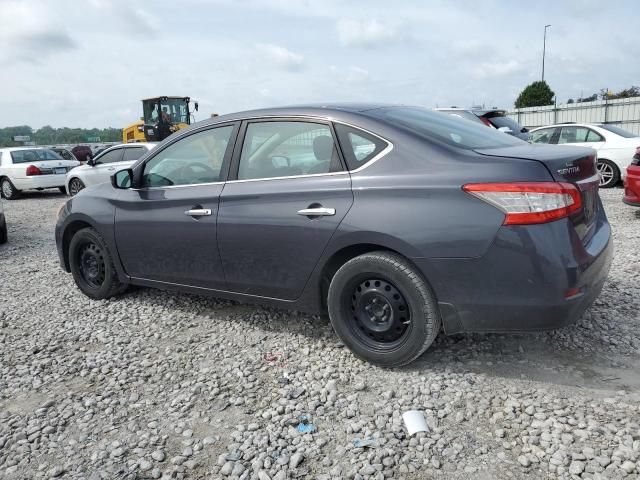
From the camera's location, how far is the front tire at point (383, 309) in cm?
306

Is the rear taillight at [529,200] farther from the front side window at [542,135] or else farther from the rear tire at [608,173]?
the front side window at [542,135]

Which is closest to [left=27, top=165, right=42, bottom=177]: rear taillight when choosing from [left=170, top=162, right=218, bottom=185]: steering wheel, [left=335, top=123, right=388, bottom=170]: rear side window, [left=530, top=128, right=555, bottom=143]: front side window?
[left=170, top=162, right=218, bottom=185]: steering wheel

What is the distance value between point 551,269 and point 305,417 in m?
1.53

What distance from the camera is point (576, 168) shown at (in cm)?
299

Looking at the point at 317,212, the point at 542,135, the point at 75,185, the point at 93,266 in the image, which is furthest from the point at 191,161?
the point at 75,185

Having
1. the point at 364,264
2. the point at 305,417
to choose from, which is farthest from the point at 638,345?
the point at 305,417

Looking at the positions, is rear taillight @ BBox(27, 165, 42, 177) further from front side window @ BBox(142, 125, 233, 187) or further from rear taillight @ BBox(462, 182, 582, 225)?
rear taillight @ BBox(462, 182, 582, 225)

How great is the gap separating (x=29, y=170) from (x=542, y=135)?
1369cm

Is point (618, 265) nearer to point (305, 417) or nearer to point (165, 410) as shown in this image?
point (305, 417)

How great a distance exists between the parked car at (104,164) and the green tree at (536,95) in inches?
1433

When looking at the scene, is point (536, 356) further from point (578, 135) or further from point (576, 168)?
point (578, 135)

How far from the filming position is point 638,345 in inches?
137

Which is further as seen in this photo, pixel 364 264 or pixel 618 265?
pixel 618 265

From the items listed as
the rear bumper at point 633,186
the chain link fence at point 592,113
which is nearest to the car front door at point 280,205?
the rear bumper at point 633,186
